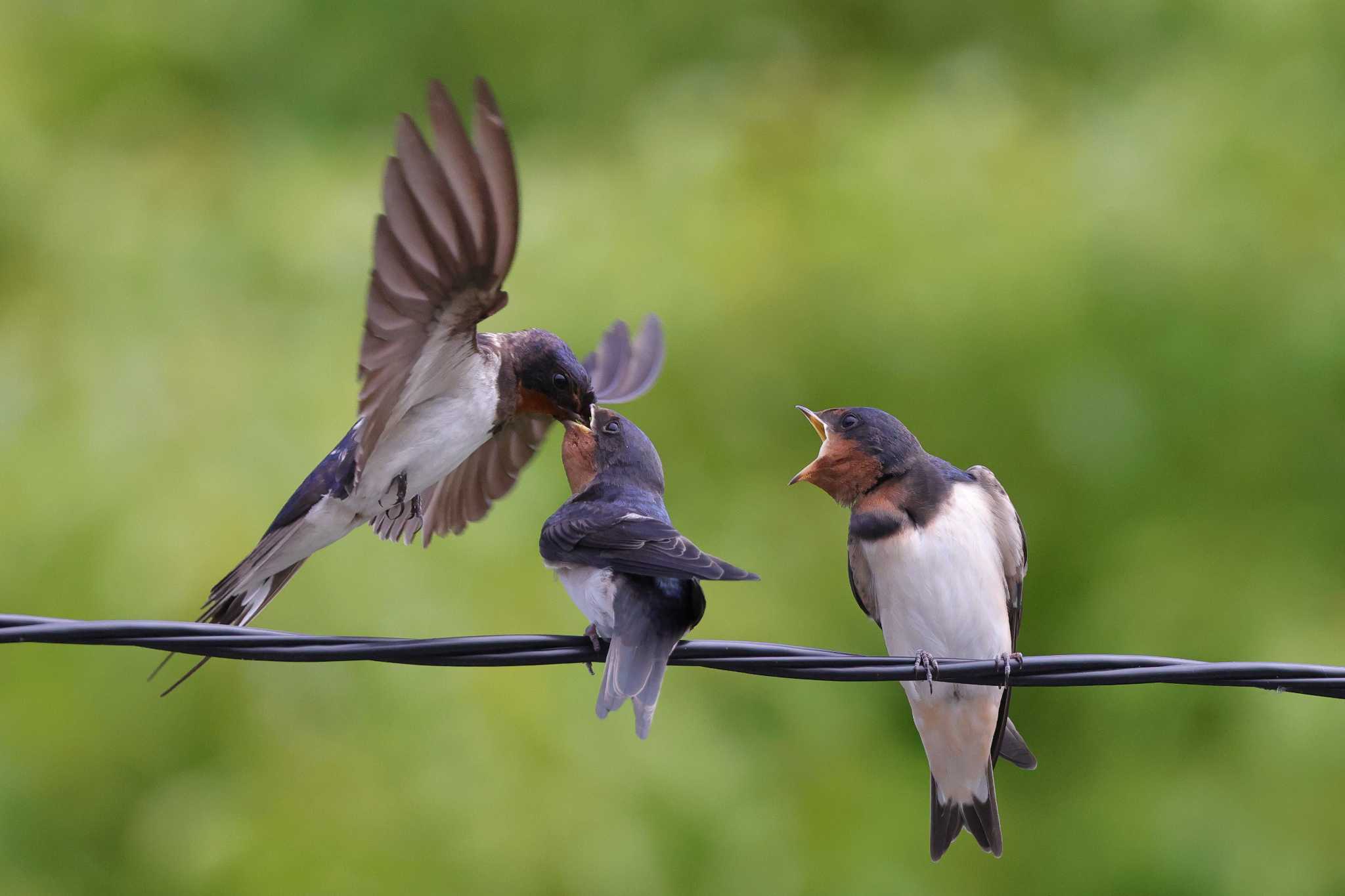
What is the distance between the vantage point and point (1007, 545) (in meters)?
4.62

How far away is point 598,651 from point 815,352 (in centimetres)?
587

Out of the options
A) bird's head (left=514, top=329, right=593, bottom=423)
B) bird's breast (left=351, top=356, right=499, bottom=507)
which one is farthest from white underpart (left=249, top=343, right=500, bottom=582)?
bird's head (left=514, top=329, right=593, bottom=423)

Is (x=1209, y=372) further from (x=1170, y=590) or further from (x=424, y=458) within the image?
(x=424, y=458)

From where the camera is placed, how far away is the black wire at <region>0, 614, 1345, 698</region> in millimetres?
2885

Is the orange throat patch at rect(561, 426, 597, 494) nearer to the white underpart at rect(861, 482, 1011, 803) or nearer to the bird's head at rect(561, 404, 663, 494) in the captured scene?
the bird's head at rect(561, 404, 663, 494)

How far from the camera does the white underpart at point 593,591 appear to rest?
3879 mm

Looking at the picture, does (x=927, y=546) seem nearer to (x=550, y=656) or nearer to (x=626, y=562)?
(x=626, y=562)

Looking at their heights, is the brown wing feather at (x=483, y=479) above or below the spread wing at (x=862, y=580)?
above

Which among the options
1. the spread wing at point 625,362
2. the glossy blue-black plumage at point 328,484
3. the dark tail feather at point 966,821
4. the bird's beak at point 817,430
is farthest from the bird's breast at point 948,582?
the glossy blue-black plumage at point 328,484

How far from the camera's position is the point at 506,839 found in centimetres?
679

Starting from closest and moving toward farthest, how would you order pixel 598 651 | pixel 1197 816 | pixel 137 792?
1. pixel 598 651
2. pixel 137 792
3. pixel 1197 816

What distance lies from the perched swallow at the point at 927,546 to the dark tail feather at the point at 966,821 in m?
0.26

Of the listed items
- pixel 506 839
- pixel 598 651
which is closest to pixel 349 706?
pixel 506 839

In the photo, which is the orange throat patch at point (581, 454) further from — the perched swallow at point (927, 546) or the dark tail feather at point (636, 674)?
the dark tail feather at point (636, 674)
